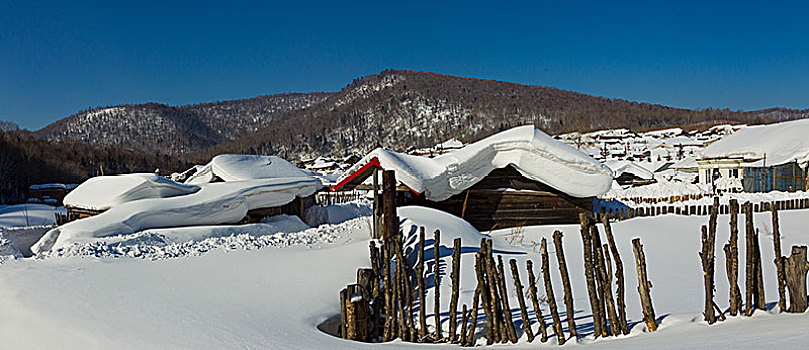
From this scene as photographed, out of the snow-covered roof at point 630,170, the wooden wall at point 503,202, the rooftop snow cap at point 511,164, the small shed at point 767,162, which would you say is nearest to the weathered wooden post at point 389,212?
the rooftop snow cap at point 511,164

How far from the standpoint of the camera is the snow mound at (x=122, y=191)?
12.5 m

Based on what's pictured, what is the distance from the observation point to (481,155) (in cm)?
1245

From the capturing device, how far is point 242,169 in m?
17.8

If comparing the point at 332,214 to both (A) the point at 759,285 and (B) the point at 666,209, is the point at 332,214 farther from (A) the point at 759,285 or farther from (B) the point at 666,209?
(A) the point at 759,285

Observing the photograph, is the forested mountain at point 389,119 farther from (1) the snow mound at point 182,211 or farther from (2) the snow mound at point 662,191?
(1) the snow mound at point 182,211

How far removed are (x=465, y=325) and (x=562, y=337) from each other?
0.87 meters

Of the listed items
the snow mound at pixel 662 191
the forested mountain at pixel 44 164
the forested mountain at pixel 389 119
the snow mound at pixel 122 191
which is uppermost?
the forested mountain at pixel 389 119

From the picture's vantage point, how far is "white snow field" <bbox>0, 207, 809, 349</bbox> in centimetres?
427

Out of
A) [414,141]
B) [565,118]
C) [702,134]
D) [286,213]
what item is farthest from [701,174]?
[565,118]

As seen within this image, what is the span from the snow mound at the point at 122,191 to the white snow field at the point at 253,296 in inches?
112

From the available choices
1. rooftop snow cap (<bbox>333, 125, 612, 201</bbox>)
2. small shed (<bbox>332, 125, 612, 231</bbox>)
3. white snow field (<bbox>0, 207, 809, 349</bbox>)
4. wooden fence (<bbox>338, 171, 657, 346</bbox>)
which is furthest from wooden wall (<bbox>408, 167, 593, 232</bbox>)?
wooden fence (<bbox>338, 171, 657, 346</bbox>)

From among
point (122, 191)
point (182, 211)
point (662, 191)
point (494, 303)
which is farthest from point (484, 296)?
point (662, 191)

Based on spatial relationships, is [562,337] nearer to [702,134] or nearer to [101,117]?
[702,134]

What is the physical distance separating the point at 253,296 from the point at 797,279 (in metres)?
5.30
